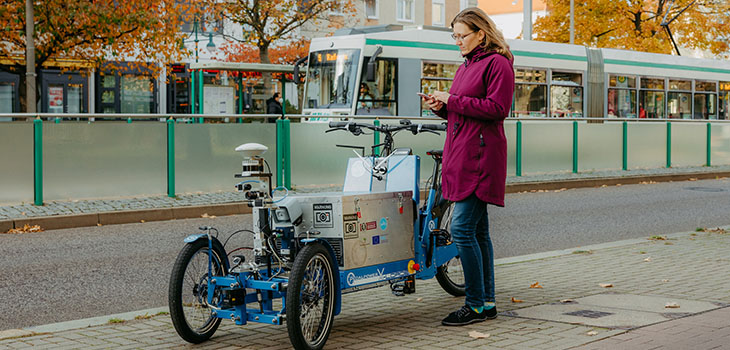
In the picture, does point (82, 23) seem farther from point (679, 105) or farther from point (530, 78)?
point (679, 105)

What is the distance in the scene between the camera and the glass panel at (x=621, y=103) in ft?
87.3

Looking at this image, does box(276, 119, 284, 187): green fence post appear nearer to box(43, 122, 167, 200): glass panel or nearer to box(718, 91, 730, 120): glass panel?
box(43, 122, 167, 200): glass panel

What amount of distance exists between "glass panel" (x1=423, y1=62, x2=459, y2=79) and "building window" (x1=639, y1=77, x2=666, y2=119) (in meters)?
7.66

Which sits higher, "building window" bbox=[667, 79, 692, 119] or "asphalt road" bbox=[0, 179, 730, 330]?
"building window" bbox=[667, 79, 692, 119]

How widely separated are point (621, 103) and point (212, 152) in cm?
1549

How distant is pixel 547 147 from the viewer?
2052cm

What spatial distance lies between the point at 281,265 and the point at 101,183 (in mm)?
9349

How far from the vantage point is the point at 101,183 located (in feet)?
45.5

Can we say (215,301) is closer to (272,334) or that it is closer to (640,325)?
(272,334)

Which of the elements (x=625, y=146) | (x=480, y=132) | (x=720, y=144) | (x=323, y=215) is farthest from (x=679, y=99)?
(x=323, y=215)

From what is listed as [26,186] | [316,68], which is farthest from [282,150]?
[316,68]

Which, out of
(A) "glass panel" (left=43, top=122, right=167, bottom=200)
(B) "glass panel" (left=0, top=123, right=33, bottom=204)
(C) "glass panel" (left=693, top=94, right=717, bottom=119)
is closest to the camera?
(B) "glass panel" (left=0, top=123, right=33, bottom=204)

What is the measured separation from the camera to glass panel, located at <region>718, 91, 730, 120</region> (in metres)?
30.4

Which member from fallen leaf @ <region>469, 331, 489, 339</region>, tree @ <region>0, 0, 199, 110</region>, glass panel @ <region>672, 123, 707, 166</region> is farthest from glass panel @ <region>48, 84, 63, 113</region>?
fallen leaf @ <region>469, 331, 489, 339</region>
